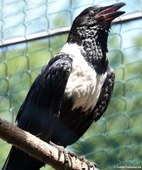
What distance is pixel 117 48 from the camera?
3707 millimetres

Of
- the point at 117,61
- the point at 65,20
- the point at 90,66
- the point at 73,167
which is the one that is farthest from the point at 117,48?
the point at 73,167

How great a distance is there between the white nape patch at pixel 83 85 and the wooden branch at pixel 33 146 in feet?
1.30

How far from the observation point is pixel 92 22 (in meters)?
3.33

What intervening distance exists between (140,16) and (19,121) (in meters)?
0.91

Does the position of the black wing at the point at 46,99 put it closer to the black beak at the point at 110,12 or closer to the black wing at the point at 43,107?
the black wing at the point at 43,107

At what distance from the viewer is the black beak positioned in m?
3.25

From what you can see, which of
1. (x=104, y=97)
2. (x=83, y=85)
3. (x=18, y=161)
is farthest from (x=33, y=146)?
(x=104, y=97)

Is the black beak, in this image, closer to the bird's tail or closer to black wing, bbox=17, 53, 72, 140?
black wing, bbox=17, 53, 72, 140

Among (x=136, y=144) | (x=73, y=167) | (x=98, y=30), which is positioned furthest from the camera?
(x=136, y=144)

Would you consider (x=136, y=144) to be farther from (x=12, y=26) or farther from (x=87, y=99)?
(x=12, y=26)

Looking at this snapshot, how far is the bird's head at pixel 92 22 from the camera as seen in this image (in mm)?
3289

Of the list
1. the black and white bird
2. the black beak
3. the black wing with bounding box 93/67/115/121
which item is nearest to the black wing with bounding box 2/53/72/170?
the black and white bird

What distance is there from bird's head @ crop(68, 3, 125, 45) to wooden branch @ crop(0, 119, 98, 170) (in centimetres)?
78

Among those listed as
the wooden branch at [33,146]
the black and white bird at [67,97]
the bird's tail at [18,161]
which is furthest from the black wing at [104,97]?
the wooden branch at [33,146]
